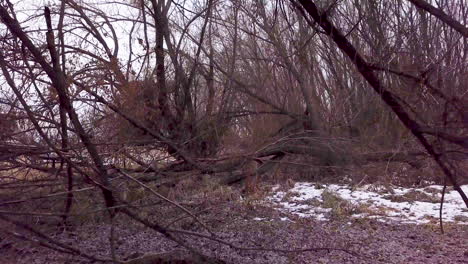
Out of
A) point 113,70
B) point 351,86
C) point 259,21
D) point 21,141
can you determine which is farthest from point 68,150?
point 351,86

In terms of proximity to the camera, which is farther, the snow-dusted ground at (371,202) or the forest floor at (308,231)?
the snow-dusted ground at (371,202)

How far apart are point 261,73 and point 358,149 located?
2.28 metres

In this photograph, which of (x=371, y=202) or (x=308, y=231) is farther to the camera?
(x=371, y=202)

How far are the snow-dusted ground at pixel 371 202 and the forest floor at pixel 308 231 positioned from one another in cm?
2

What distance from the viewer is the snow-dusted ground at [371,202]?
8.37m

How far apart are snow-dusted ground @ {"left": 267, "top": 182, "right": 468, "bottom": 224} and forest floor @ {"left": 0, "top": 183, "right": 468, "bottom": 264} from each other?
0.02 m

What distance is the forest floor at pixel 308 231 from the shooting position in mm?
6062

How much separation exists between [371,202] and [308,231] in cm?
236

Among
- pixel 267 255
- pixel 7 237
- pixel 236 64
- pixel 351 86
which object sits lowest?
pixel 267 255

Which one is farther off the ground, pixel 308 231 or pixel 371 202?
pixel 371 202

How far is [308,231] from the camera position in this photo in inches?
288

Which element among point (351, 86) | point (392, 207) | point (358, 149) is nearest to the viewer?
point (351, 86)

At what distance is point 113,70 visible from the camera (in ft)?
22.4

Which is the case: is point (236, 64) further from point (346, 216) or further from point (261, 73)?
point (346, 216)
